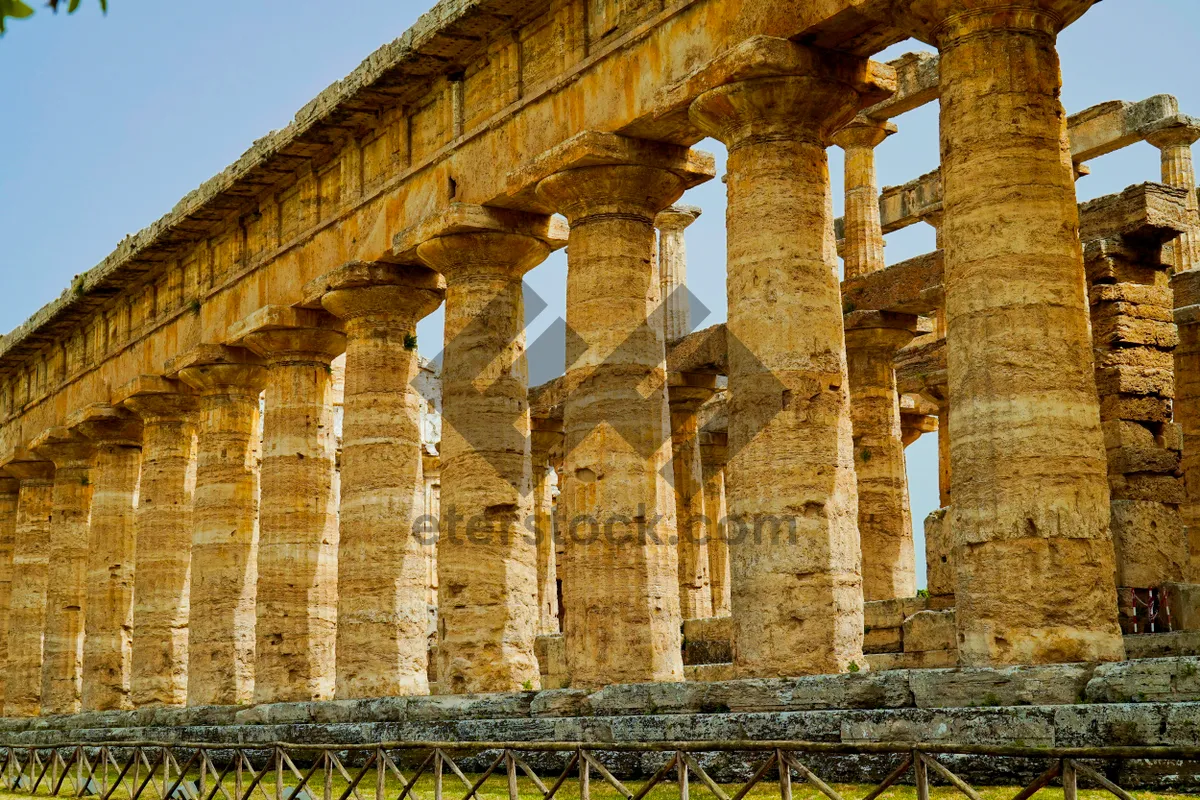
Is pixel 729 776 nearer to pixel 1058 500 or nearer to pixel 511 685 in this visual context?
pixel 1058 500

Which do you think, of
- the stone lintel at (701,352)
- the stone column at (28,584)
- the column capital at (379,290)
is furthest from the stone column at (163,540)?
the stone lintel at (701,352)

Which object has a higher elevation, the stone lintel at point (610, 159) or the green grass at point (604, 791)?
the stone lintel at point (610, 159)

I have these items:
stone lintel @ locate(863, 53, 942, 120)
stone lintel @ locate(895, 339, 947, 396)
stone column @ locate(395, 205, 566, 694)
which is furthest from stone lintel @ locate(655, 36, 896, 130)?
stone lintel @ locate(895, 339, 947, 396)

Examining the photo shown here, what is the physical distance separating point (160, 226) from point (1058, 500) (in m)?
18.5

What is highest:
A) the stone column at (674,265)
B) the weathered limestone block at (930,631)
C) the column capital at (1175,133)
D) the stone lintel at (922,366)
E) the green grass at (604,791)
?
the column capital at (1175,133)

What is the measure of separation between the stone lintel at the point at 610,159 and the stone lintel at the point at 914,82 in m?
7.97

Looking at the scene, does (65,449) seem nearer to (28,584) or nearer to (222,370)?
(28,584)

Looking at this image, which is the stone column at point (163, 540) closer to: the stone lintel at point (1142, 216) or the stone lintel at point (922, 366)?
the stone lintel at point (922, 366)

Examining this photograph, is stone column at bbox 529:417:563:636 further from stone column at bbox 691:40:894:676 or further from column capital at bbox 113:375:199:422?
stone column at bbox 691:40:894:676

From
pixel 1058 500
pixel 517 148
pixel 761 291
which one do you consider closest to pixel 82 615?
pixel 517 148

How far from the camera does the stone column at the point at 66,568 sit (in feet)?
103

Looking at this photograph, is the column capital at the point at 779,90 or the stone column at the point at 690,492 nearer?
the column capital at the point at 779,90

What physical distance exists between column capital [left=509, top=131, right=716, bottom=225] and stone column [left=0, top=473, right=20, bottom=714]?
21554 mm

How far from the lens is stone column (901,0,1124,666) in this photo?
503 inches
